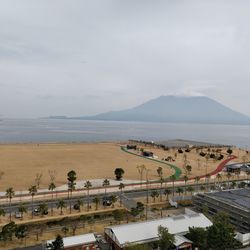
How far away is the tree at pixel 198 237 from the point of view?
83.6 feet

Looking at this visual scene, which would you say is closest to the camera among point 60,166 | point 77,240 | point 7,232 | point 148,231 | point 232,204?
point 77,240

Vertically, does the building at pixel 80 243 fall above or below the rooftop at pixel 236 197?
below

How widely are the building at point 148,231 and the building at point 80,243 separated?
174cm

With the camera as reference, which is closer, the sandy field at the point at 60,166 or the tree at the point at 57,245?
the tree at the point at 57,245

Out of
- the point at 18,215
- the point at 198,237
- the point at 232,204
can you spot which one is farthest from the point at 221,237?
the point at 18,215

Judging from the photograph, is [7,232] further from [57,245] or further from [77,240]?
[77,240]

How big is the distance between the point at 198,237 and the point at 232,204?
27.4 ft

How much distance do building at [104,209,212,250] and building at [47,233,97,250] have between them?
174 centimetres

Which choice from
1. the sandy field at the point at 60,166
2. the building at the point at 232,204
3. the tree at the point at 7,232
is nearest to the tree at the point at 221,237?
the building at the point at 232,204

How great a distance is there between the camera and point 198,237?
84.9ft

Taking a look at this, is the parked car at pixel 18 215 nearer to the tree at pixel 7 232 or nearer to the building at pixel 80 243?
the tree at pixel 7 232

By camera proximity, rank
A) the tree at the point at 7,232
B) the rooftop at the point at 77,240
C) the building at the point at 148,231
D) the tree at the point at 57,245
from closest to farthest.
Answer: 1. the tree at the point at 57,245
2. the rooftop at the point at 77,240
3. the building at the point at 148,231
4. the tree at the point at 7,232

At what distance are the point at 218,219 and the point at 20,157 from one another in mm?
55471

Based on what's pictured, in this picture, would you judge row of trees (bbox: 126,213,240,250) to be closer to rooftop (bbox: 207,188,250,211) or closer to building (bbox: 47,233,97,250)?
building (bbox: 47,233,97,250)
